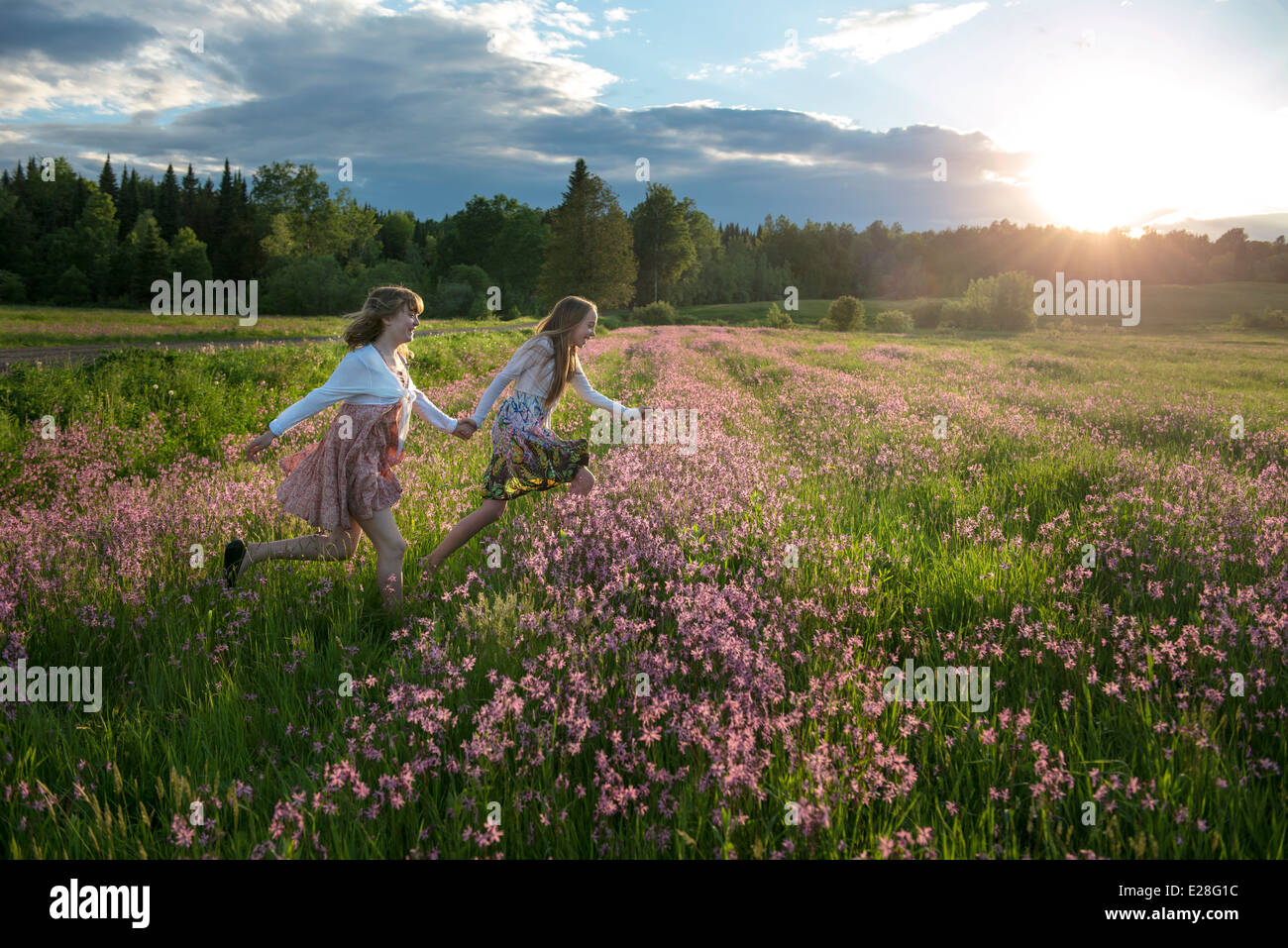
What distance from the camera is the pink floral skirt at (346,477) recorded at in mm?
4480

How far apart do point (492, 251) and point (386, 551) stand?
105m

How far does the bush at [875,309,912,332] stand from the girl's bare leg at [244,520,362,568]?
214ft

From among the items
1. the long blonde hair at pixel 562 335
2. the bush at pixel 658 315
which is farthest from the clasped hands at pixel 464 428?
the bush at pixel 658 315

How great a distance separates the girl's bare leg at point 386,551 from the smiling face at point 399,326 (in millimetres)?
1292

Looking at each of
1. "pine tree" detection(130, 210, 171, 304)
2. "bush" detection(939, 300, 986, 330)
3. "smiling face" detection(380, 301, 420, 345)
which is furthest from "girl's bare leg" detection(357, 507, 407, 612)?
"pine tree" detection(130, 210, 171, 304)

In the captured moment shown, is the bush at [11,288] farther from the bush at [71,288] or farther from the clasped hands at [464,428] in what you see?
the clasped hands at [464,428]

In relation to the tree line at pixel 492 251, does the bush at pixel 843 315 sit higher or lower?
lower

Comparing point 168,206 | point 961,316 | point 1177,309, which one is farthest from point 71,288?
point 1177,309

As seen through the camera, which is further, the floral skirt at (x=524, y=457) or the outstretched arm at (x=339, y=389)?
the floral skirt at (x=524, y=457)

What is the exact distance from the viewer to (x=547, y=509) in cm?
578

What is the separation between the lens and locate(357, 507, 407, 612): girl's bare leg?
14.4 ft

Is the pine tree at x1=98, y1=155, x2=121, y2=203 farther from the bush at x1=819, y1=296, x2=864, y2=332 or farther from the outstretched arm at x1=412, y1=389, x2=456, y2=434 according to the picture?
the outstretched arm at x1=412, y1=389, x2=456, y2=434

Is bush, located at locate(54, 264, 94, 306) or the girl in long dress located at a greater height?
bush, located at locate(54, 264, 94, 306)

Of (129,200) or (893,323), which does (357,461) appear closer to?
(893,323)
